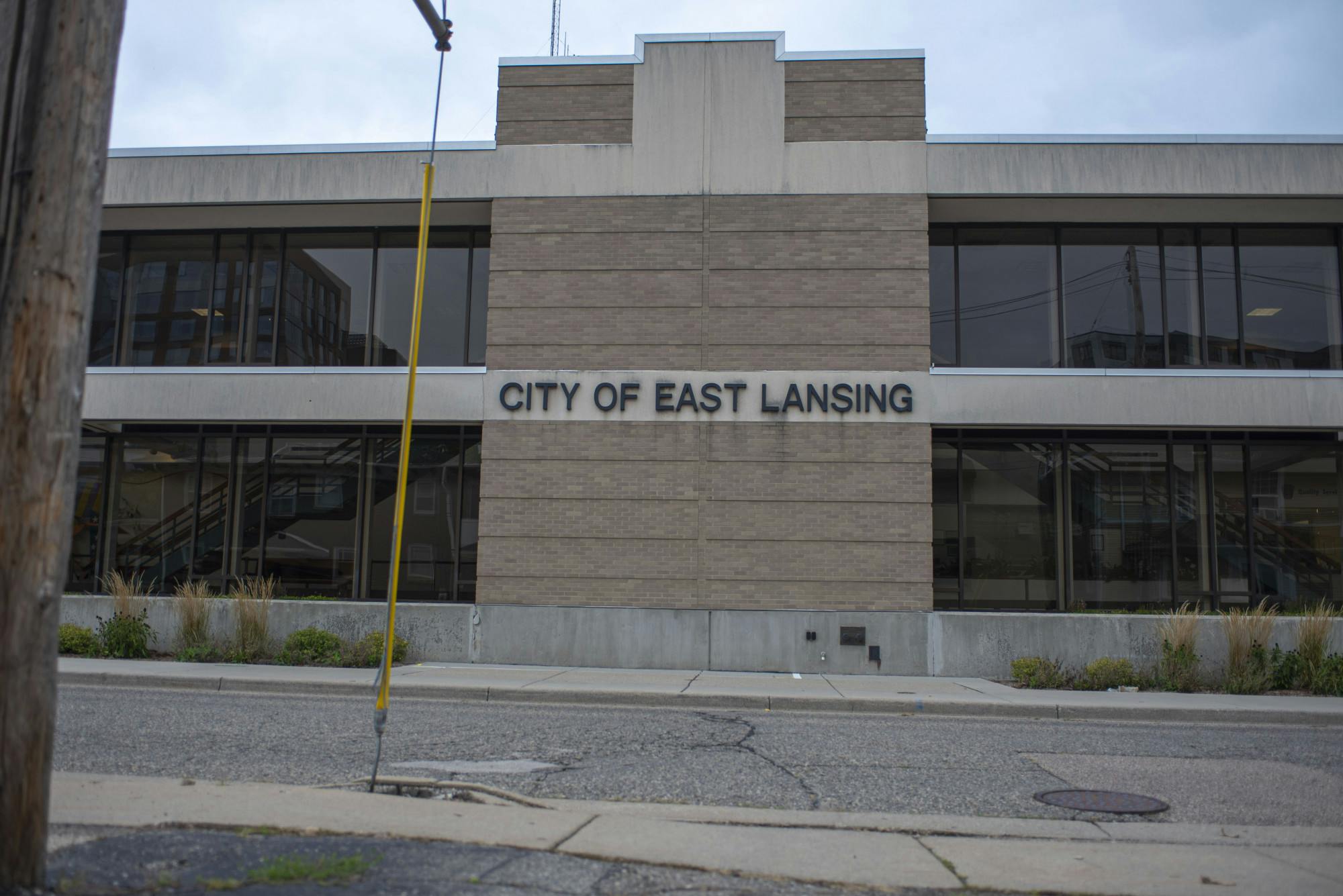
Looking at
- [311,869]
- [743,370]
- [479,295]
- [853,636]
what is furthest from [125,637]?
[311,869]

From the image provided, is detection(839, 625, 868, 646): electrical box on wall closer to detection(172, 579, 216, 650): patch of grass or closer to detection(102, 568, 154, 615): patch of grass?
detection(172, 579, 216, 650): patch of grass

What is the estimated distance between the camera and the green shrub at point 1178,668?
13.8 meters

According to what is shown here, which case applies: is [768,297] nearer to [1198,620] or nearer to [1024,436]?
[1024,436]

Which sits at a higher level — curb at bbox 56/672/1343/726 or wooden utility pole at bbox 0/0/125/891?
wooden utility pole at bbox 0/0/125/891

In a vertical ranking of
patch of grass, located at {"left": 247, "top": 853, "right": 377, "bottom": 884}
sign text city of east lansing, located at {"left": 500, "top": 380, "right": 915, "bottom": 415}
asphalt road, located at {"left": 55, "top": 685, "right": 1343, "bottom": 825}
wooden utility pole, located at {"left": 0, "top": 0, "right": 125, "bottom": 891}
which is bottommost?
asphalt road, located at {"left": 55, "top": 685, "right": 1343, "bottom": 825}

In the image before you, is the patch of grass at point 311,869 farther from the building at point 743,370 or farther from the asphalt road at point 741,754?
the building at point 743,370

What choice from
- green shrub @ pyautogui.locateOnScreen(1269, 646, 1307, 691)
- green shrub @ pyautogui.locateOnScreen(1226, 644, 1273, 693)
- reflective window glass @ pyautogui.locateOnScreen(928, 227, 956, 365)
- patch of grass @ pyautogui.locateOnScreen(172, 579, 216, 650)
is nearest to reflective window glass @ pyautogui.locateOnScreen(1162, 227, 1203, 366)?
reflective window glass @ pyautogui.locateOnScreen(928, 227, 956, 365)

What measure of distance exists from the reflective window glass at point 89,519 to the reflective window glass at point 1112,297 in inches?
656

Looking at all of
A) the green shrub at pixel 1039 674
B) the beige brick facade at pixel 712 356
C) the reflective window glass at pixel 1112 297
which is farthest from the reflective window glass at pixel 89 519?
the reflective window glass at pixel 1112 297

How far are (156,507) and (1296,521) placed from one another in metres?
19.2

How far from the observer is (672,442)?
15852 mm

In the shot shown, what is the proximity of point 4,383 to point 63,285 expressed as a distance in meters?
0.44

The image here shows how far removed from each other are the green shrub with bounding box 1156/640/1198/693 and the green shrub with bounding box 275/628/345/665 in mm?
11566

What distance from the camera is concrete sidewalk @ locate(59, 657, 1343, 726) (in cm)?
1184
